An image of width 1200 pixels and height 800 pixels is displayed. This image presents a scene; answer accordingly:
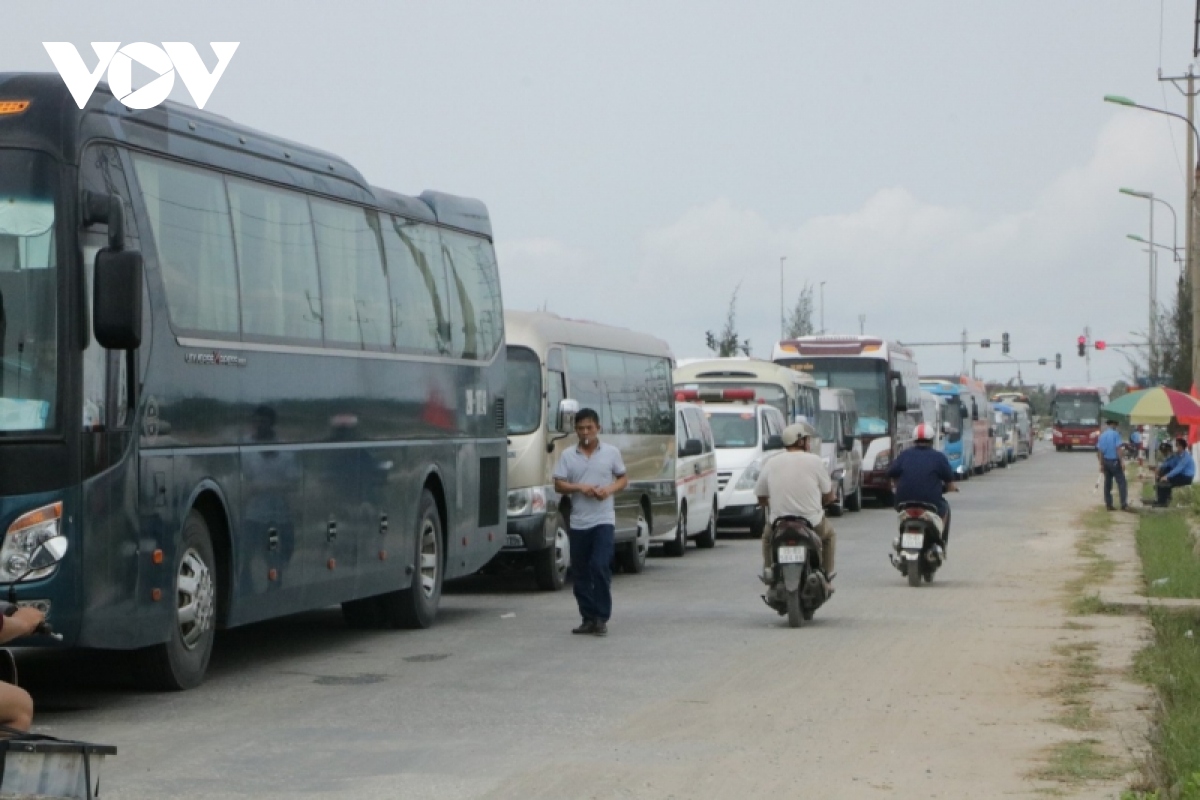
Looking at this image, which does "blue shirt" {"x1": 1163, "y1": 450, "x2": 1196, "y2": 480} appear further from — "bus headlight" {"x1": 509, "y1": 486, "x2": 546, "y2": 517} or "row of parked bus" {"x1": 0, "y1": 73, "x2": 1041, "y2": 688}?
"bus headlight" {"x1": 509, "y1": 486, "x2": 546, "y2": 517}

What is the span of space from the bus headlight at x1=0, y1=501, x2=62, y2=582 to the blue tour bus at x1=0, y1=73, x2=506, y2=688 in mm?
15

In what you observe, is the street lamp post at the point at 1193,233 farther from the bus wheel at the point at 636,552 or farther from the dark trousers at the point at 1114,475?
the bus wheel at the point at 636,552

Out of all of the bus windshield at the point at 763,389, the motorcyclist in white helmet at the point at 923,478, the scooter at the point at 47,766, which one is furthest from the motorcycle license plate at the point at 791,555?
the bus windshield at the point at 763,389

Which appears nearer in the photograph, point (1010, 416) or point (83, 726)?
point (83, 726)

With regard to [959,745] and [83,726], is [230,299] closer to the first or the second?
[83,726]

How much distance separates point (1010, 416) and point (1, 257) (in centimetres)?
8371

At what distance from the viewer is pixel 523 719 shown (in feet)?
36.8

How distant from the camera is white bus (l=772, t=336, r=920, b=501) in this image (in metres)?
43.9

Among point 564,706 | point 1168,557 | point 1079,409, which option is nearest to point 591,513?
point 564,706

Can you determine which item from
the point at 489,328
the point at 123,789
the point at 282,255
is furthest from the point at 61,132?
the point at 489,328

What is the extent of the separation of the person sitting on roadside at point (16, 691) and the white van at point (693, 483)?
19143mm

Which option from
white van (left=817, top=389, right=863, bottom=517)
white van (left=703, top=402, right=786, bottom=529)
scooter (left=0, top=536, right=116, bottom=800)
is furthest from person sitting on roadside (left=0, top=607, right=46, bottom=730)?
white van (left=817, top=389, right=863, bottom=517)

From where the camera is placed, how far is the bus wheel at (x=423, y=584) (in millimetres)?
16688

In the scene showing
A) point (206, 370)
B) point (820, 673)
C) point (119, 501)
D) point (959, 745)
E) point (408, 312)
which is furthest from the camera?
point (408, 312)
